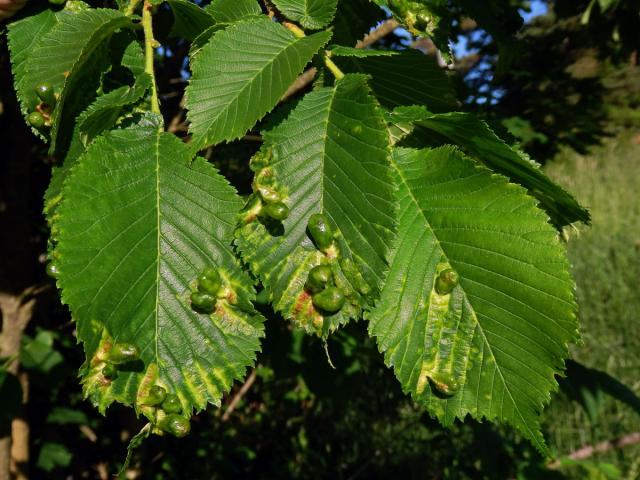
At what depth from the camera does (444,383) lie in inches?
27.2

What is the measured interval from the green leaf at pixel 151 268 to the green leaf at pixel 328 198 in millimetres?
52

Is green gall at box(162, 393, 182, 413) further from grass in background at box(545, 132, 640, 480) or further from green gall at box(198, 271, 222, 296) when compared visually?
grass in background at box(545, 132, 640, 480)

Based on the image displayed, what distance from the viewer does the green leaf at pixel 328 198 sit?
0.65 metres

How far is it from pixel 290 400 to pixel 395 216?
273 cm

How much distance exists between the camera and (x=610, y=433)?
3.86 metres

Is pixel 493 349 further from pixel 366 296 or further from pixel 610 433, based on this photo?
pixel 610 433

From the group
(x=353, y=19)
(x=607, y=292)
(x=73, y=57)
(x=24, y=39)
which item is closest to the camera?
(x=73, y=57)

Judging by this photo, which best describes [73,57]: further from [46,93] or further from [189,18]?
[189,18]

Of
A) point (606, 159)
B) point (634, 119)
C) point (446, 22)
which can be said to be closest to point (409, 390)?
point (446, 22)

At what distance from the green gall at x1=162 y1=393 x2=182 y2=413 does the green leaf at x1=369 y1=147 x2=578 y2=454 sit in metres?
0.24

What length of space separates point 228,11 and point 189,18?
0.08 m

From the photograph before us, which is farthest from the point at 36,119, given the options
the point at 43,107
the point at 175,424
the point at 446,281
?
the point at 446,281

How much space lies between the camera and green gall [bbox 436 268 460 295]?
0.68 metres

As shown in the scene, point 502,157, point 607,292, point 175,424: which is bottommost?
point 175,424
